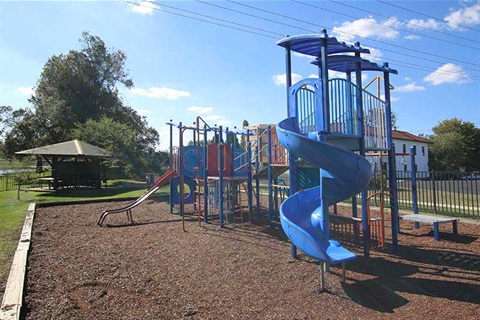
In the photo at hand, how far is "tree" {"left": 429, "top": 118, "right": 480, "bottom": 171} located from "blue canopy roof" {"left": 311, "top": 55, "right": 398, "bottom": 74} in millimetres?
47080

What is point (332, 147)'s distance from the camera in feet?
15.2

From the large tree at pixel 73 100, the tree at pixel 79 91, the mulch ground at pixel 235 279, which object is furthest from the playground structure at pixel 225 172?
the tree at pixel 79 91

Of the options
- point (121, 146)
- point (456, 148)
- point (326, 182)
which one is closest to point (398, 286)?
point (326, 182)

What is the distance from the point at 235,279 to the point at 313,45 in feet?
14.7

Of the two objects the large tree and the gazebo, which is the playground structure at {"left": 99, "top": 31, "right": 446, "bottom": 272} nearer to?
the gazebo

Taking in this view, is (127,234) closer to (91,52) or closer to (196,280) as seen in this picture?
(196,280)

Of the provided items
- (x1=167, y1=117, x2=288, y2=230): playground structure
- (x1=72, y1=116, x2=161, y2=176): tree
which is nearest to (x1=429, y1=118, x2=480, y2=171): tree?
(x1=72, y1=116, x2=161, y2=176): tree

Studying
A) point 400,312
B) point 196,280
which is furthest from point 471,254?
point 196,280

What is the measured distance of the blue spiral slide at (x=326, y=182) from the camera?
465 centimetres

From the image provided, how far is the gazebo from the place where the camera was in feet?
67.0

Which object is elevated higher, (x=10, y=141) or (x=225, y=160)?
(x=10, y=141)

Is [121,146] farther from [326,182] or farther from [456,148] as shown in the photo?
[456,148]

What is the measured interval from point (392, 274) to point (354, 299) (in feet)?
4.54

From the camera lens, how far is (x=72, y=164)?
74.0ft
